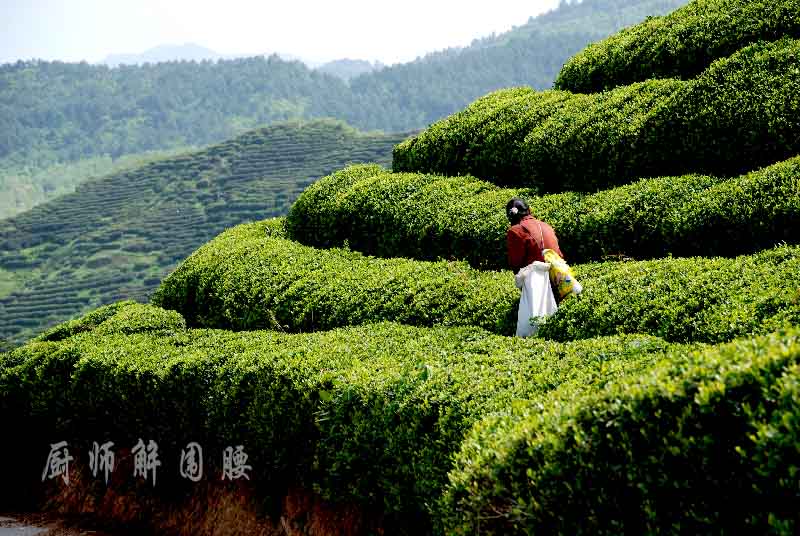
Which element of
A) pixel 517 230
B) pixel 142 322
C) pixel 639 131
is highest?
pixel 639 131

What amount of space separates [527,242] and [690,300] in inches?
90.1

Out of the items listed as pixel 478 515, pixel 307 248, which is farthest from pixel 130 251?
pixel 478 515

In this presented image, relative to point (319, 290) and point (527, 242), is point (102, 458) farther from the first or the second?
point (527, 242)

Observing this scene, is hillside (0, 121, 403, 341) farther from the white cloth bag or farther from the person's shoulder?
the white cloth bag

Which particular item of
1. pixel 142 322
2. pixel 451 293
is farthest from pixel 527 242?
pixel 142 322

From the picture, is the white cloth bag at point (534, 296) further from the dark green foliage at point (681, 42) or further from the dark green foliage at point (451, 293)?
the dark green foliage at point (681, 42)

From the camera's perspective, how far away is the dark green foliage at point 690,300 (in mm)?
7359

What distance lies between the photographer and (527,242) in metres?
9.78

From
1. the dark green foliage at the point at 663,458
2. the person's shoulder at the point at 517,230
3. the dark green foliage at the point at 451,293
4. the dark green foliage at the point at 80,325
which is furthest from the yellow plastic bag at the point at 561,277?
the dark green foliage at the point at 80,325

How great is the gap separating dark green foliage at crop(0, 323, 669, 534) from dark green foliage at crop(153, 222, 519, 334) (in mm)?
919

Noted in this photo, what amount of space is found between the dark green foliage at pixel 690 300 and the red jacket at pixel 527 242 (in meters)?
0.71

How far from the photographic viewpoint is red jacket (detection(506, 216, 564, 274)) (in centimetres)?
975

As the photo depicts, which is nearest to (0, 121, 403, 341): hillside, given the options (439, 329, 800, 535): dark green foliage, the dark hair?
the dark hair

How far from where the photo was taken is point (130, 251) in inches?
7101
